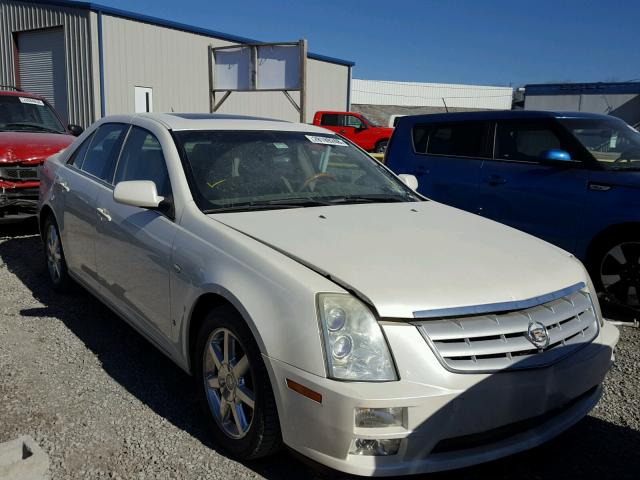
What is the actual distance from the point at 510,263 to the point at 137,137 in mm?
2532

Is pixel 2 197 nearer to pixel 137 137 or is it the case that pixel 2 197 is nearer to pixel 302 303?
pixel 137 137

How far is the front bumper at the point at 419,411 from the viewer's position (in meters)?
2.15

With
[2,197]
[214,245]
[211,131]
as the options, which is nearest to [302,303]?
[214,245]

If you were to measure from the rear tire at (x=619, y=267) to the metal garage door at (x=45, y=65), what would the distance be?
17496mm

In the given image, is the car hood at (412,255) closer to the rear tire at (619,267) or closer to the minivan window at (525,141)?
the rear tire at (619,267)

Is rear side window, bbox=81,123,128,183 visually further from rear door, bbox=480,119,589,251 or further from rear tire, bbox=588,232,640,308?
rear tire, bbox=588,232,640,308

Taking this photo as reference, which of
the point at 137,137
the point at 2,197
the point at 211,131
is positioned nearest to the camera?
the point at 211,131

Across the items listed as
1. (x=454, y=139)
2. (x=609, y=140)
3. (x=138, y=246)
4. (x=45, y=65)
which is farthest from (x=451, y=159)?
(x=45, y=65)

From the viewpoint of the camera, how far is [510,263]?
273cm

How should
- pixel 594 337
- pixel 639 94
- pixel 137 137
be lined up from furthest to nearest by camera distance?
pixel 639 94 → pixel 137 137 → pixel 594 337

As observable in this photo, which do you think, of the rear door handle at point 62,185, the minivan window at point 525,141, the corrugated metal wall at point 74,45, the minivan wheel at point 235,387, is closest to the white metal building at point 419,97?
the corrugated metal wall at point 74,45

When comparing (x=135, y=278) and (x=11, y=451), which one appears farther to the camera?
(x=135, y=278)

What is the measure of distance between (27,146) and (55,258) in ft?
9.02

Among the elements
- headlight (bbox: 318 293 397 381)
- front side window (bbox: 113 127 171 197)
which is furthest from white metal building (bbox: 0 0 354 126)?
headlight (bbox: 318 293 397 381)
